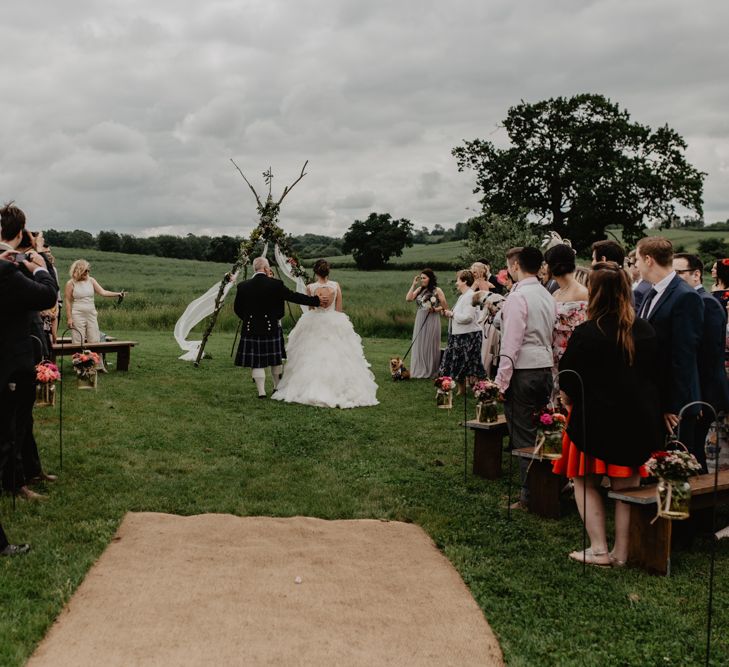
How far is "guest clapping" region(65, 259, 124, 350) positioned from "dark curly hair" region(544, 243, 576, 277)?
908 cm

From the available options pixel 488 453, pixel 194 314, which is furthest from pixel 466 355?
pixel 194 314

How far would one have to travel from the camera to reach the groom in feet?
38.6

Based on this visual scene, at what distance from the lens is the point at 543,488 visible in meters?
6.53

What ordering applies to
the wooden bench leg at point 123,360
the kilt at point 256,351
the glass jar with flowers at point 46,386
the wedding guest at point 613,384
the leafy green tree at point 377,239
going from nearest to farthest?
the wedding guest at point 613,384 < the glass jar with flowers at point 46,386 < the kilt at point 256,351 < the wooden bench leg at point 123,360 < the leafy green tree at point 377,239

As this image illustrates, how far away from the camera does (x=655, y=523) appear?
17.2 ft

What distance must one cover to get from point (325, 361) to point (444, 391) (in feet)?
6.76

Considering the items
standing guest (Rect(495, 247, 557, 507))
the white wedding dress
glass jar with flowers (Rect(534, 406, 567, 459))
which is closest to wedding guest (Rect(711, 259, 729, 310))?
standing guest (Rect(495, 247, 557, 507))

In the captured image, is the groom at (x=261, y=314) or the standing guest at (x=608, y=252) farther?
the groom at (x=261, y=314)

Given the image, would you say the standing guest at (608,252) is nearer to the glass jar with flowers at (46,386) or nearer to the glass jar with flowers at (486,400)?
the glass jar with flowers at (486,400)

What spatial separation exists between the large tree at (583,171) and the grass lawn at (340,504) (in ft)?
90.3

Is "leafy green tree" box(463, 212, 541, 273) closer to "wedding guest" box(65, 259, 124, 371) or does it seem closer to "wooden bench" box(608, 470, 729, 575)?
"wedding guest" box(65, 259, 124, 371)

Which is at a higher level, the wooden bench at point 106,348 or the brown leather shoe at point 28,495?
the wooden bench at point 106,348

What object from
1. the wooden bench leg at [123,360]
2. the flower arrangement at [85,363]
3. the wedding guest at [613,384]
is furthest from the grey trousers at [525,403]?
the wooden bench leg at [123,360]

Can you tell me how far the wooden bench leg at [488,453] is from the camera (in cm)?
770
